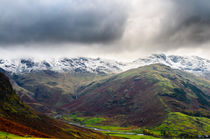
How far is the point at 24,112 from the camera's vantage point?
6959 inches

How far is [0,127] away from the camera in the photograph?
9850cm

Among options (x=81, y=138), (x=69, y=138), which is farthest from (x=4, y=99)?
(x=81, y=138)

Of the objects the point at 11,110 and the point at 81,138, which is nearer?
the point at 11,110

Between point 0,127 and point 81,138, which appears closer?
point 0,127

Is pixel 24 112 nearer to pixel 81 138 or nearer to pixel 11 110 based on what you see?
pixel 11 110

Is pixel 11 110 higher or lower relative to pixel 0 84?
lower

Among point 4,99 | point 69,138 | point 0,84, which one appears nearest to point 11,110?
point 4,99

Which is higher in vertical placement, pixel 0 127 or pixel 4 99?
pixel 4 99

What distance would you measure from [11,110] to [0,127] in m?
65.8

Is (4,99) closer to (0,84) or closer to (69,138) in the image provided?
(0,84)

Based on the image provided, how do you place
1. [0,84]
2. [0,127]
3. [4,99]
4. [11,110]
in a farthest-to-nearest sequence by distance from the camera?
1. [0,84]
2. [4,99]
3. [11,110]
4. [0,127]

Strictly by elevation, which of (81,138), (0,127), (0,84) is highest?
(0,84)

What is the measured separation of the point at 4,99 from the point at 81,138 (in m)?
78.0

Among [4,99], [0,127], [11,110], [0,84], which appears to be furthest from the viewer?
[0,84]
